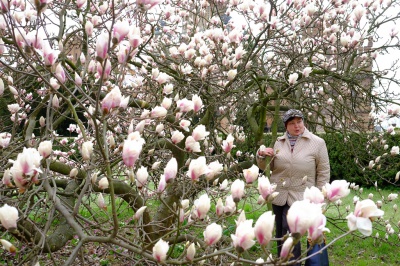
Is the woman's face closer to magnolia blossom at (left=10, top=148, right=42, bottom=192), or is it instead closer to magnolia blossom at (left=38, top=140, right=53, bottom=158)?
magnolia blossom at (left=38, top=140, right=53, bottom=158)

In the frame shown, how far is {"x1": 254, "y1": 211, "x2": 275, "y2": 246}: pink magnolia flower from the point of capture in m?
1.01

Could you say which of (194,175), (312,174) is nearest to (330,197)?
(194,175)

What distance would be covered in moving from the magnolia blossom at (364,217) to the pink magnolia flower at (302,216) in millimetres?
141

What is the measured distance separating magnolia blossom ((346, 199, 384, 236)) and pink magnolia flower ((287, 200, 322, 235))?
0.46 ft

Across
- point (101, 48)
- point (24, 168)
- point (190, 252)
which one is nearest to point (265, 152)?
point (190, 252)

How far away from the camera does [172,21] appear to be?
16.6 feet

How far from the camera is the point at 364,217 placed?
42.3 inches

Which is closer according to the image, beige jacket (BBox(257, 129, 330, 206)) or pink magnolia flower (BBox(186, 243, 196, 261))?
pink magnolia flower (BBox(186, 243, 196, 261))

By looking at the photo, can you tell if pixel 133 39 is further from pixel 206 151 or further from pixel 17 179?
pixel 206 151

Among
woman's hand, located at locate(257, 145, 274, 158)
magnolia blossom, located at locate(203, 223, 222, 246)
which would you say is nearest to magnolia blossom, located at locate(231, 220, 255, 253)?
magnolia blossom, located at locate(203, 223, 222, 246)

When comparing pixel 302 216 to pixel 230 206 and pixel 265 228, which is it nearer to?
pixel 265 228

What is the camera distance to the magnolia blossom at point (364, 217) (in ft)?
3.48

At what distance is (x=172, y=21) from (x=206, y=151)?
1988 millimetres

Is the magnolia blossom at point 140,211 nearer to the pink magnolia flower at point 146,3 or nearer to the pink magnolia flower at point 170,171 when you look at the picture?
the pink magnolia flower at point 170,171
